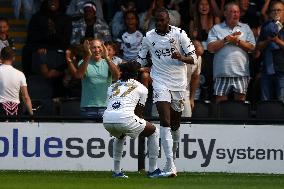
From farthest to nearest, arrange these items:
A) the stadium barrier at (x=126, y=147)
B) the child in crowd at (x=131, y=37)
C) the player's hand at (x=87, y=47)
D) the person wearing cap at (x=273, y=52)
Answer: the child in crowd at (x=131, y=37)
the person wearing cap at (x=273, y=52)
the player's hand at (x=87, y=47)
the stadium barrier at (x=126, y=147)

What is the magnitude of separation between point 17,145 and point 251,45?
15.9ft

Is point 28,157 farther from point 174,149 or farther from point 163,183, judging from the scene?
point 163,183

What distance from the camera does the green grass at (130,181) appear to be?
46.0 feet

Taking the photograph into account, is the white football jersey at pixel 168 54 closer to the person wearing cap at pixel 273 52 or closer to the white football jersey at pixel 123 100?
the white football jersey at pixel 123 100

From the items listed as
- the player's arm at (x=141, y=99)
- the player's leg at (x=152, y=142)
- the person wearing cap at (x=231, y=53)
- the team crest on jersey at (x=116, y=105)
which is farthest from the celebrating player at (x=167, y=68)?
the person wearing cap at (x=231, y=53)

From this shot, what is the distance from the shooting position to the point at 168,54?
1569cm

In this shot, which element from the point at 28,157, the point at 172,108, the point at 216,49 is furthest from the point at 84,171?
the point at 216,49

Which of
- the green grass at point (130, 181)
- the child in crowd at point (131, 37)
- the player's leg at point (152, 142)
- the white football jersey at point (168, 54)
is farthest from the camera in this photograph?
the child in crowd at point (131, 37)

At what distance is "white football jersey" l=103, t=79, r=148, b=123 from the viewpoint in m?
14.9

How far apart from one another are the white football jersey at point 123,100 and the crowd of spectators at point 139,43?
3.40m

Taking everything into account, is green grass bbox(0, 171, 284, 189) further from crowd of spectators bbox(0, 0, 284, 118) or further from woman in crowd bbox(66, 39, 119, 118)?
crowd of spectators bbox(0, 0, 284, 118)

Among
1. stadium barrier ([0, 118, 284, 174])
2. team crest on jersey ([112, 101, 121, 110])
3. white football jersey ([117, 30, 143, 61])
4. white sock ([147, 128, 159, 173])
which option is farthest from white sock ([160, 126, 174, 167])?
white football jersey ([117, 30, 143, 61])

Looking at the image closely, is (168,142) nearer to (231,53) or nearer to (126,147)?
(126,147)

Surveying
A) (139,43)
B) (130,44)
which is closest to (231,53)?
(139,43)
